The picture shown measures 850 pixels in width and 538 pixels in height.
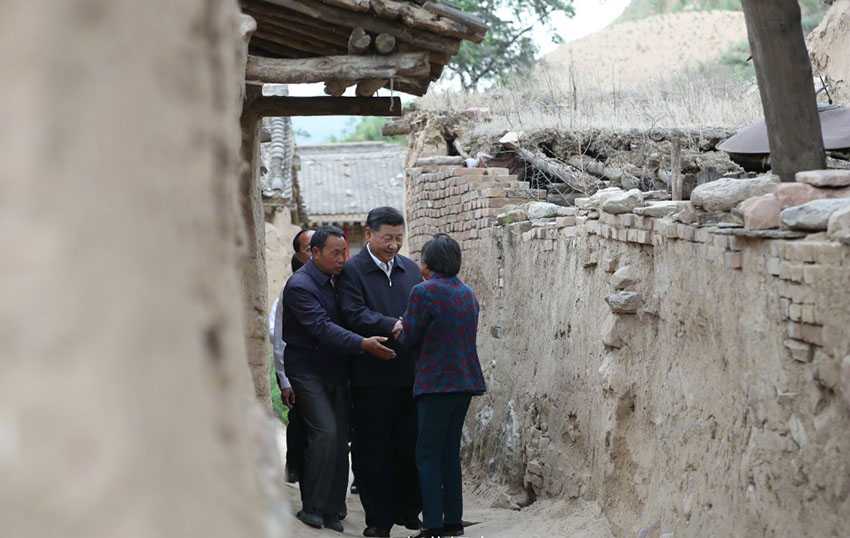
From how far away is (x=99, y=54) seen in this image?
1.10 m

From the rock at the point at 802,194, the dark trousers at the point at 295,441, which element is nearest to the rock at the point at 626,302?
the rock at the point at 802,194

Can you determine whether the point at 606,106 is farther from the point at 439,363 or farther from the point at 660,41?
the point at 660,41

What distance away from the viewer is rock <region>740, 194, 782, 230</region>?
12.0 ft

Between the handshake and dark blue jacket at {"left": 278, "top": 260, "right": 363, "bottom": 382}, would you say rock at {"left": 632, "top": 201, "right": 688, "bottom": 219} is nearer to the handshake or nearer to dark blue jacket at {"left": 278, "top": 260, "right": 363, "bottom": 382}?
the handshake

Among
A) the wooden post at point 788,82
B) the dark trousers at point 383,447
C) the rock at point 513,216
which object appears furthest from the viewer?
the rock at point 513,216

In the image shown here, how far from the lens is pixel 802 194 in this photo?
Result: 11.9 ft

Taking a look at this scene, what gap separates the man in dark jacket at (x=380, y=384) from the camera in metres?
6.04

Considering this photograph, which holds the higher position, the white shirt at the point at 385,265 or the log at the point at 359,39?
the log at the point at 359,39

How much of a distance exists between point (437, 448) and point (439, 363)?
49 cm

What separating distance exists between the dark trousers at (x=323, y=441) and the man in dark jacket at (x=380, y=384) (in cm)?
13

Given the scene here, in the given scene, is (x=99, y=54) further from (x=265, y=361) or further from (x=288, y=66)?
(x=265, y=361)

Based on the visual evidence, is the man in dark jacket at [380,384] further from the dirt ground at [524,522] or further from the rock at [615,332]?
the rock at [615,332]

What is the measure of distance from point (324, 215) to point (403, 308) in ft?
65.2

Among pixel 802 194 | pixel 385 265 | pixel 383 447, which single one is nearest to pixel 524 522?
pixel 383 447
